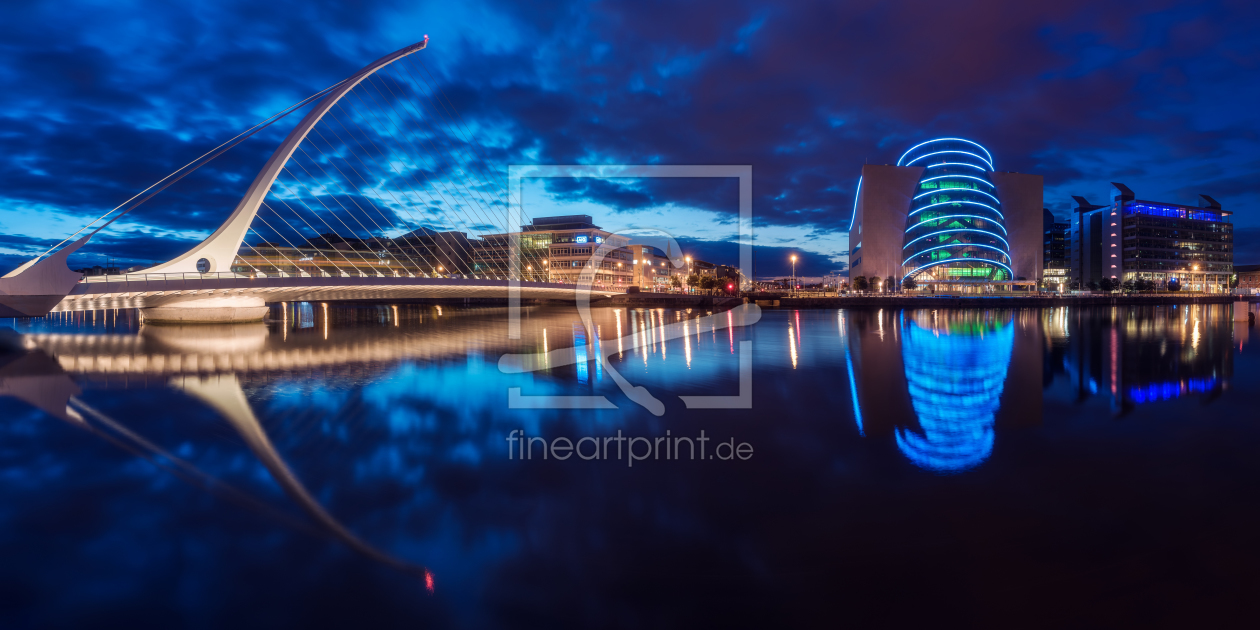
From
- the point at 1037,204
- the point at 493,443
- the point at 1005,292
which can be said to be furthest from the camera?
the point at 1037,204

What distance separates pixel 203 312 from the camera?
91.5ft

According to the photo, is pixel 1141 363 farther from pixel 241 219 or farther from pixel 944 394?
pixel 241 219

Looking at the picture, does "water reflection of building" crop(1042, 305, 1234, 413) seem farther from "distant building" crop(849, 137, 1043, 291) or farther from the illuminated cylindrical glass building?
"distant building" crop(849, 137, 1043, 291)

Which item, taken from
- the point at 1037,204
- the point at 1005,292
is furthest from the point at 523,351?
the point at 1037,204

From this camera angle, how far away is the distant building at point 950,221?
79.8m

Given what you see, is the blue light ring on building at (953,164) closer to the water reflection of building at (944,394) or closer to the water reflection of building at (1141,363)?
the water reflection of building at (1141,363)

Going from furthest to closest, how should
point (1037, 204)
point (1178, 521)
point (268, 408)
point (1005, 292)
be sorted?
point (1037, 204) < point (1005, 292) < point (268, 408) < point (1178, 521)

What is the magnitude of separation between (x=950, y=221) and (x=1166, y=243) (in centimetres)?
6091

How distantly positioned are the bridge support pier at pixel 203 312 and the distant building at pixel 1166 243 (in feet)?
423

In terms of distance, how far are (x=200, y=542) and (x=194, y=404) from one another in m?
7.62

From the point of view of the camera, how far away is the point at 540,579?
4320 mm

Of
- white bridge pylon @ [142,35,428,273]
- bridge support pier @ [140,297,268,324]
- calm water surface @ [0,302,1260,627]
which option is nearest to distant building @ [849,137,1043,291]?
calm water surface @ [0,302,1260,627]

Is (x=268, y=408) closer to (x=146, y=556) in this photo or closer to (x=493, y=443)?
(x=493, y=443)

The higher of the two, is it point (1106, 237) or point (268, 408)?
point (1106, 237)
